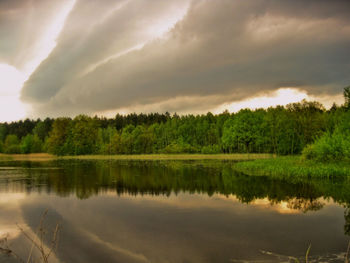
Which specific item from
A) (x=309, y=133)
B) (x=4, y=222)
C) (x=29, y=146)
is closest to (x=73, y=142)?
(x=29, y=146)

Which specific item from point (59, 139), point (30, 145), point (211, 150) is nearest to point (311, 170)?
point (211, 150)

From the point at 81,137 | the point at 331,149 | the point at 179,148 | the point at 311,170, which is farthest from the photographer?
the point at 81,137

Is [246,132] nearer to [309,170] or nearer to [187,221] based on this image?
[309,170]

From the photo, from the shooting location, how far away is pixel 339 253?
383 inches

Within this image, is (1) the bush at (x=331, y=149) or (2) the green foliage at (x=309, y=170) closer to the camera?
(2) the green foliage at (x=309, y=170)

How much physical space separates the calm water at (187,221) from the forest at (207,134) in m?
32.0

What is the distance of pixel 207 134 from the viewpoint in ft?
351

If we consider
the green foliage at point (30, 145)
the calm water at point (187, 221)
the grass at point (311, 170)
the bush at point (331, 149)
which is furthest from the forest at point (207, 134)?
the calm water at point (187, 221)

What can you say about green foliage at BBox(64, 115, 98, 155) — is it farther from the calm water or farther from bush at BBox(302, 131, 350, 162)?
bush at BBox(302, 131, 350, 162)

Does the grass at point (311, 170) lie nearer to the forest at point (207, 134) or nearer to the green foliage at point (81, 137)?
the forest at point (207, 134)

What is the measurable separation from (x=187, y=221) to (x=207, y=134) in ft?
307

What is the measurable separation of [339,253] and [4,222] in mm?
14326

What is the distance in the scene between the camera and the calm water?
9.95 m

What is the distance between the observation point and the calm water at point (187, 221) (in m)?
9.95
